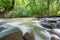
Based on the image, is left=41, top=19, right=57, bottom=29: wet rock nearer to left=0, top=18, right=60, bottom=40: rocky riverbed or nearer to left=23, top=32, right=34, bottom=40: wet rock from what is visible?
left=0, top=18, right=60, bottom=40: rocky riverbed

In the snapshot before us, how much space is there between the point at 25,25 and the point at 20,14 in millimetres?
147

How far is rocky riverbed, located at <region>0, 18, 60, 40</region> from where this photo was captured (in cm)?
154

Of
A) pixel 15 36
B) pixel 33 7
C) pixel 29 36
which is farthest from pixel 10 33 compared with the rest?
pixel 33 7

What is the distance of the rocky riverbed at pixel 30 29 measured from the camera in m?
1.54

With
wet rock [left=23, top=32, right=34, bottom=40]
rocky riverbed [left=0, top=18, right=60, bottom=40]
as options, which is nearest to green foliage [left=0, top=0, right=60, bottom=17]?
rocky riverbed [left=0, top=18, right=60, bottom=40]

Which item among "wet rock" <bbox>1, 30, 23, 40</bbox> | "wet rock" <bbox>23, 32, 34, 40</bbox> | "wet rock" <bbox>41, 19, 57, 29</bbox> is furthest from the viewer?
"wet rock" <bbox>41, 19, 57, 29</bbox>

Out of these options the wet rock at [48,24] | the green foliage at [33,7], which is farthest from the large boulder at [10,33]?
the wet rock at [48,24]

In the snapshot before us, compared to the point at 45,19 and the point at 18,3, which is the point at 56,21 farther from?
the point at 18,3

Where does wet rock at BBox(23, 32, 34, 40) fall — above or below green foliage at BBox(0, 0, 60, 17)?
below

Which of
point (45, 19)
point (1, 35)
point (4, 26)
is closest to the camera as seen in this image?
point (1, 35)

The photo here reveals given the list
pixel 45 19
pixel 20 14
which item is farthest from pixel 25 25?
pixel 45 19

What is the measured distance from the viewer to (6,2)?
1.66m

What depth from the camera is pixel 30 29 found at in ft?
5.42

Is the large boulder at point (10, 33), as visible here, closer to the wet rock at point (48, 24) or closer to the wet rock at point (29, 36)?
the wet rock at point (29, 36)
